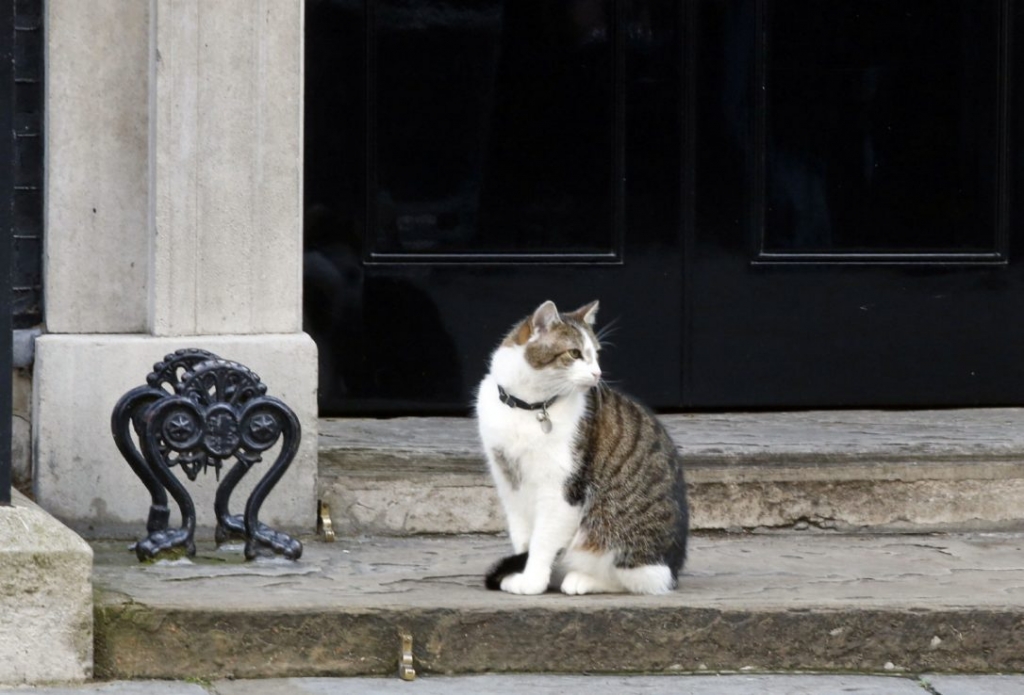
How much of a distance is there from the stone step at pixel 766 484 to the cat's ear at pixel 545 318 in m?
0.91

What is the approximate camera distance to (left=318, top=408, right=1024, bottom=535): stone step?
5.81 metres

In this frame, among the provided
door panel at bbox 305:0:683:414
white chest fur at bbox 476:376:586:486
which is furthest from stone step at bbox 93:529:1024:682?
door panel at bbox 305:0:683:414

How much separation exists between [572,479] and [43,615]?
1.46 m

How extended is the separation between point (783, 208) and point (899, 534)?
4.64ft

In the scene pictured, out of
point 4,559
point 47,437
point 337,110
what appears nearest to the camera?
point 4,559

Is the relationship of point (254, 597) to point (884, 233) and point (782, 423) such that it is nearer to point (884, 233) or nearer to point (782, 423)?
point (782, 423)

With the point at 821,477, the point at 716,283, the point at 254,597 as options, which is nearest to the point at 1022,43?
the point at 716,283

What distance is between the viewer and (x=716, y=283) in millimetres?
6727

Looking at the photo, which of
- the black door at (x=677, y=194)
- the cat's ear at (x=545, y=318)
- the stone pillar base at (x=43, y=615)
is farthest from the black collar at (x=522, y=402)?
the black door at (x=677, y=194)

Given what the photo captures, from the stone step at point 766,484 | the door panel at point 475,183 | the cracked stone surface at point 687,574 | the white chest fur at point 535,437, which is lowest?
the cracked stone surface at point 687,574

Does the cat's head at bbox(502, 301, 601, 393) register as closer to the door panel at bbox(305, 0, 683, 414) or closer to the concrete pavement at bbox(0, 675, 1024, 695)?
the concrete pavement at bbox(0, 675, 1024, 695)

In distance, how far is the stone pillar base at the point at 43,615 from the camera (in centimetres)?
464

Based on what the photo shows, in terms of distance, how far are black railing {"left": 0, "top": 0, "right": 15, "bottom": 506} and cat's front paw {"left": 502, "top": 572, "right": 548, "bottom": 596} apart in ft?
4.62

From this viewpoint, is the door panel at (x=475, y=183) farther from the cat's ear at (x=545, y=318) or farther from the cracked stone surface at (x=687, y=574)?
the cat's ear at (x=545, y=318)
